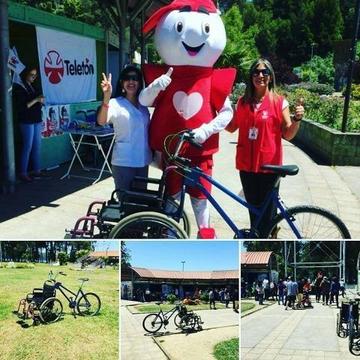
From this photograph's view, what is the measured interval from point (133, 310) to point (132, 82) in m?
1.83

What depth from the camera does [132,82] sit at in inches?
159

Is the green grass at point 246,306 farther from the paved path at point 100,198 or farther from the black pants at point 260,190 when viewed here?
the paved path at point 100,198

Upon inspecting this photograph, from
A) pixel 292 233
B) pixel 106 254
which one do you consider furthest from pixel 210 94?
pixel 106 254

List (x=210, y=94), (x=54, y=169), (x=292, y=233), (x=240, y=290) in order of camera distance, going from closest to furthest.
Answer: (x=240, y=290) < (x=292, y=233) < (x=210, y=94) < (x=54, y=169)

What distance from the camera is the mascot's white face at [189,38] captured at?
398cm

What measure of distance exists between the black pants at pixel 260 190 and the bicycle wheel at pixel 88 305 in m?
1.50

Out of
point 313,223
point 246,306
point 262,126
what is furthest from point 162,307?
point 262,126

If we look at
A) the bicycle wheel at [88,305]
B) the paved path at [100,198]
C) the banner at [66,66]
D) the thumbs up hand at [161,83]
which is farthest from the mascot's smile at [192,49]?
the banner at [66,66]

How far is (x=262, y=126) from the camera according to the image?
393 cm

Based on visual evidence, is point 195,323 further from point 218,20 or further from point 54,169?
point 54,169

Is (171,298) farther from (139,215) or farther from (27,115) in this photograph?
(27,115)

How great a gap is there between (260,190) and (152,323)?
160 centimetres

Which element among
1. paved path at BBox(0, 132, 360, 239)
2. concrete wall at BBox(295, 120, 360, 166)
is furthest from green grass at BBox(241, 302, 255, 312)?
concrete wall at BBox(295, 120, 360, 166)

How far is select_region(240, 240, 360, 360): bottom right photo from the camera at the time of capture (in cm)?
282
